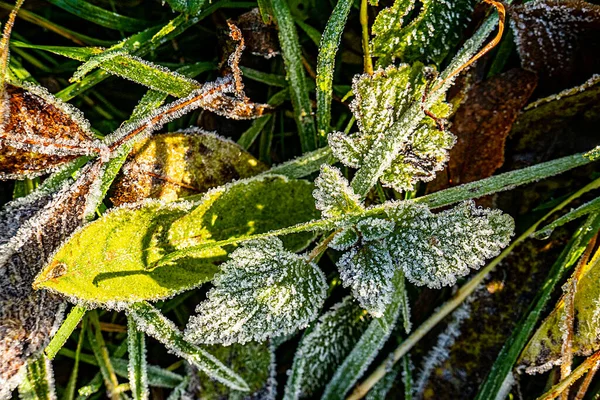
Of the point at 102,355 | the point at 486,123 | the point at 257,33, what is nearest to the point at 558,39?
the point at 486,123

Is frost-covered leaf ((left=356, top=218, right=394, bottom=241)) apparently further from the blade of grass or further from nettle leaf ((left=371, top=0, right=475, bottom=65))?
the blade of grass

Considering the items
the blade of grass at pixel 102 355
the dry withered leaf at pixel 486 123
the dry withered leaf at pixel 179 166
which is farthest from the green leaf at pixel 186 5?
the blade of grass at pixel 102 355

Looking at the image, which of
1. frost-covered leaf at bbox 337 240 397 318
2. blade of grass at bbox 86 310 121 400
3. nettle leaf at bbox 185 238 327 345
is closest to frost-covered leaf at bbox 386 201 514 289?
frost-covered leaf at bbox 337 240 397 318

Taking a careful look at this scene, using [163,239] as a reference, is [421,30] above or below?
above

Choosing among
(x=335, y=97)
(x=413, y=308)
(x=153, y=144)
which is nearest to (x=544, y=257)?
(x=413, y=308)

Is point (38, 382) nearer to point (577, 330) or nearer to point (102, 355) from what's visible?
point (102, 355)

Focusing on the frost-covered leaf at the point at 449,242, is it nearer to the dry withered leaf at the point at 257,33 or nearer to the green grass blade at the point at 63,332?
the dry withered leaf at the point at 257,33

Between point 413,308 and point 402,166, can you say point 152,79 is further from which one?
point 413,308
